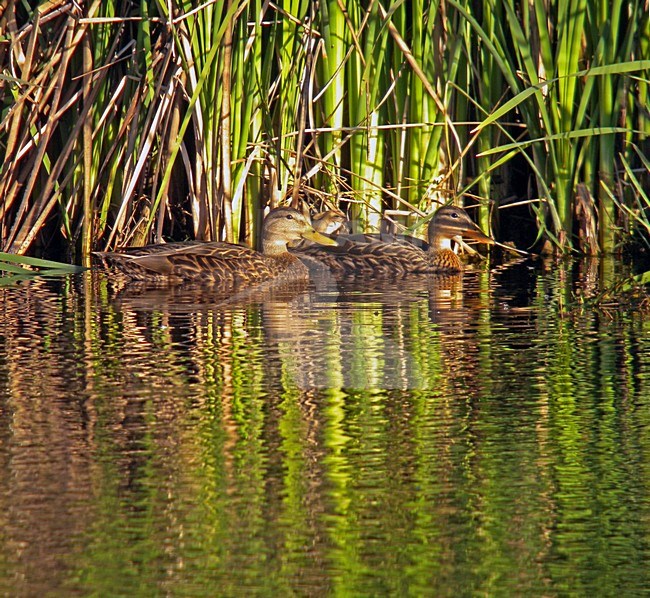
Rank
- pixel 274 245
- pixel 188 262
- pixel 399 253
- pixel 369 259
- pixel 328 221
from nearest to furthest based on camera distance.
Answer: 1. pixel 188 262
2. pixel 274 245
3. pixel 369 259
4. pixel 399 253
5. pixel 328 221

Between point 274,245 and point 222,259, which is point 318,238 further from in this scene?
point 222,259

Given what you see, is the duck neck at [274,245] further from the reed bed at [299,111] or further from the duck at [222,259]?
the reed bed at [299,111]

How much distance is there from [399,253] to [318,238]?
556mm

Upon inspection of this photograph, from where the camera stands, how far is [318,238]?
911 cm

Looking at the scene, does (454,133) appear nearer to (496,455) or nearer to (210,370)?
(210,370)

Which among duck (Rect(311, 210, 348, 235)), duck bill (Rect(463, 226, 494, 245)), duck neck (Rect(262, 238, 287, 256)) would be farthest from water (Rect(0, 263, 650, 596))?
duck (Rect(311, 210, 348, 235))

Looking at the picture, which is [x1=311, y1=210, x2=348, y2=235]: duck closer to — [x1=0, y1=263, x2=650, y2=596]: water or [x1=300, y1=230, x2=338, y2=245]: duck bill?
[x1=300, y1=230, x2=338, y2=245]: duck bill

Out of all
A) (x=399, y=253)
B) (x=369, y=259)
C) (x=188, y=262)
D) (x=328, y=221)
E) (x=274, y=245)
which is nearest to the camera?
(x=188, y=262)

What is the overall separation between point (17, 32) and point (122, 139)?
917mm

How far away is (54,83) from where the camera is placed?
28.2 feet

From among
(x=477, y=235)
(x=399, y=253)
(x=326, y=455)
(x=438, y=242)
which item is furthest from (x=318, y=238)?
(x=326, y=455)

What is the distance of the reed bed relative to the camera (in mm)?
8430

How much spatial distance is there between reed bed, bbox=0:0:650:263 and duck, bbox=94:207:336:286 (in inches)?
12.9

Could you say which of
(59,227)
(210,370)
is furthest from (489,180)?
(210,370)
